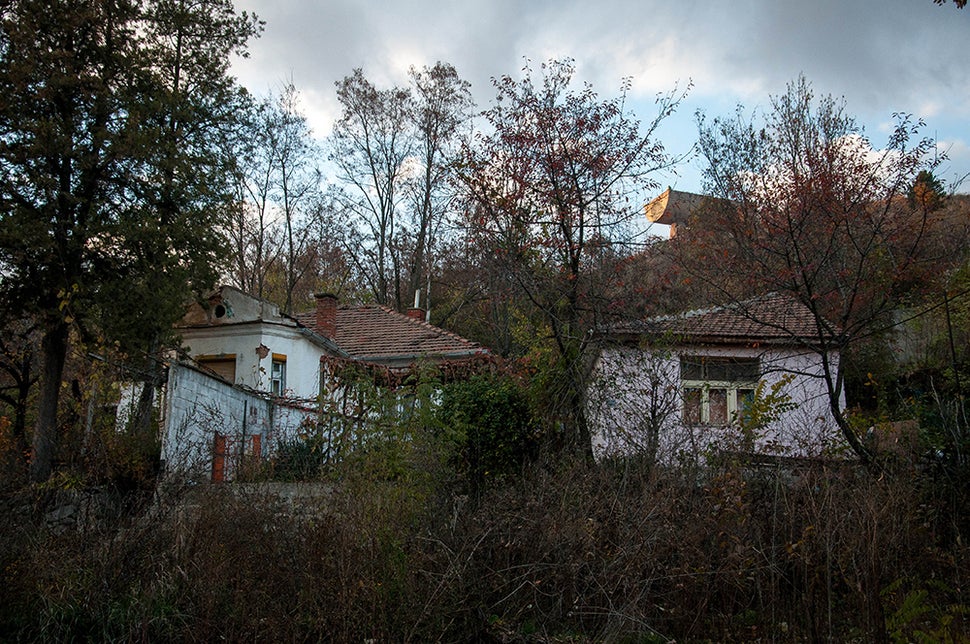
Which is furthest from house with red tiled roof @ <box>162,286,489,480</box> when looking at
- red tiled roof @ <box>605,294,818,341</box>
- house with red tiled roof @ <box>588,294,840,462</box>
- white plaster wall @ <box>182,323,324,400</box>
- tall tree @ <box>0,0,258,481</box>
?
red tiled roof @ <box>605,294,818,341</box>

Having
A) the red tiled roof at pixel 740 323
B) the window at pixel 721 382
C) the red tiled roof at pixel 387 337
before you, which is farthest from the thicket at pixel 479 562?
the red tiled roof at pixel 387 337

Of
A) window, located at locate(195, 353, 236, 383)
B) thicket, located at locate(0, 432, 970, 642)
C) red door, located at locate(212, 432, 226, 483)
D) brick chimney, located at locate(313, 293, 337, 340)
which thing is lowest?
thicket, located at locate(0, 432, 970, 642)

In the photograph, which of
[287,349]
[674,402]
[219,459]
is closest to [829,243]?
[674,402]

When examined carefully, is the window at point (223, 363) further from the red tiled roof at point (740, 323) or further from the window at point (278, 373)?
the red tiled roof at point (740, 323)

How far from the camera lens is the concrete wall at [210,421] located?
28.3 feet

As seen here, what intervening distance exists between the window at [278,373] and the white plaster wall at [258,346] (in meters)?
0.10

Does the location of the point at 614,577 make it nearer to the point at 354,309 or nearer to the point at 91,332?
the point at 91,332

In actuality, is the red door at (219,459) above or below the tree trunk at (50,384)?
below

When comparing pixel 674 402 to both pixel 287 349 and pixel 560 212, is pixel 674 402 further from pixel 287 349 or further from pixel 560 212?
pixel 287 349

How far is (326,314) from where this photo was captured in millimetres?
23094

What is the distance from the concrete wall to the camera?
340 inches

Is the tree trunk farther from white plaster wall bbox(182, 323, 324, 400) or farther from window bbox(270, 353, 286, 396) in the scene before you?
window bbox(270, 353, 286, 396)

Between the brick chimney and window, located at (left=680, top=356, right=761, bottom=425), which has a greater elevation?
the brick chimney

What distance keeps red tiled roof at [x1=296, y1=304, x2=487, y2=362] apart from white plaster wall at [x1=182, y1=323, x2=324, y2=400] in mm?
821
